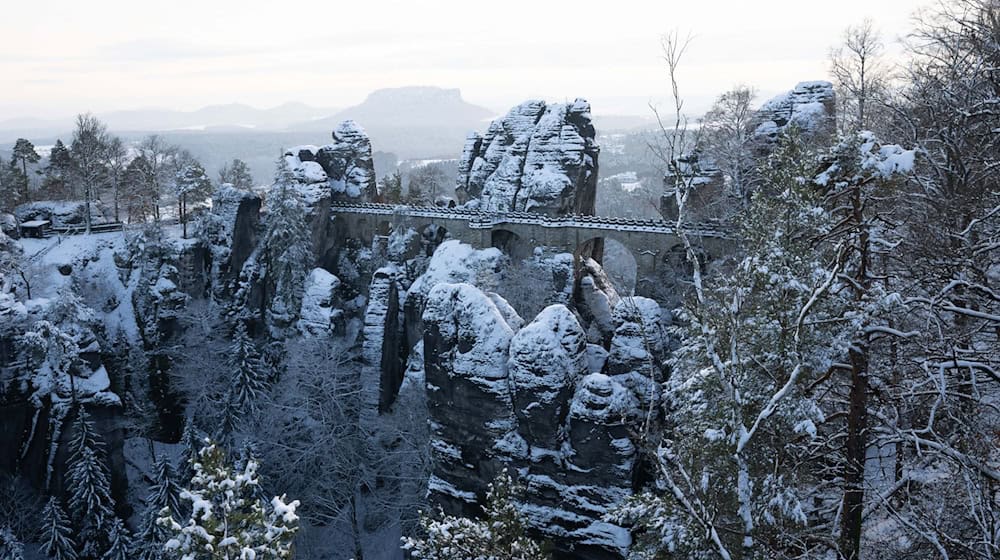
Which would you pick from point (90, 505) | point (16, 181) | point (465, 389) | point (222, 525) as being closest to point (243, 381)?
point (90, 505)

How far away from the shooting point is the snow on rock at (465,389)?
50.8ft

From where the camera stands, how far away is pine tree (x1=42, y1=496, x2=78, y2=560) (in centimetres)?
2395

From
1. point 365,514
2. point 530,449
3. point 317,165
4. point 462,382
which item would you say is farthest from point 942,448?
point 317,165

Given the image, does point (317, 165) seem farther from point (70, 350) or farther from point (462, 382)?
point (462, 382)

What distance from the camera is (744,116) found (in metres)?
33.4

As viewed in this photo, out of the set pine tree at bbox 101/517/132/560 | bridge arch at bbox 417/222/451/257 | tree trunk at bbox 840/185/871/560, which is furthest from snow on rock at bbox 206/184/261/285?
tree trunk at bbox 840/185/871/560

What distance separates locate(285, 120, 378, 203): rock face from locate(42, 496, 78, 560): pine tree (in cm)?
2505

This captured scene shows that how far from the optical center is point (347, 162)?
151ft

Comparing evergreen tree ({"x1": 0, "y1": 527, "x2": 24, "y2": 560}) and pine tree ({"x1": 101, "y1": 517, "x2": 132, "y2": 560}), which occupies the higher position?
evergreen tree ({"x1": 0, "y1": 527, "x2": 24, "y2": 560})

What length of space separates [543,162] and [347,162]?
1574 centimetres

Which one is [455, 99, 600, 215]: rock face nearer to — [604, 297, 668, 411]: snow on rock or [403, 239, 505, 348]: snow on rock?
[403, 239, 505, 348]: snow on rock

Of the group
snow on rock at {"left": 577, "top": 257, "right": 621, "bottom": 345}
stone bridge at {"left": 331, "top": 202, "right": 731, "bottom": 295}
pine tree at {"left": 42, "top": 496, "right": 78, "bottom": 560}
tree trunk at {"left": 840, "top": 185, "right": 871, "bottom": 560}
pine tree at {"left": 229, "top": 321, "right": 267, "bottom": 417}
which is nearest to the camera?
tree trunk at {"left": 840, "top": 185, "right": 871, "bottom": 560}

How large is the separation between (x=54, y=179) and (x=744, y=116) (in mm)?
54699

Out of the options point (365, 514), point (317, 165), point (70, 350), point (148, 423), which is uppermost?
point (317, 165)
